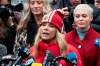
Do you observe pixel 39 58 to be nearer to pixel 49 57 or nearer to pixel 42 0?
pixel 49 57

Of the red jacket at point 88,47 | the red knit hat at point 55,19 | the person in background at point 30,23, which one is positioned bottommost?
the red jacket at point 88,47

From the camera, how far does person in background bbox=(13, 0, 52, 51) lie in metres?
4.79

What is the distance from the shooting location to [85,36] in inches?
183

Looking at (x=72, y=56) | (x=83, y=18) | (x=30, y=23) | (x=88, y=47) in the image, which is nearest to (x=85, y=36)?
(x=88, y=47)

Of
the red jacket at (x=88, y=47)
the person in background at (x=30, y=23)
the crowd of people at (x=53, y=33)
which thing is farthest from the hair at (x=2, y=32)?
the red jacket at (x=88, y=47)

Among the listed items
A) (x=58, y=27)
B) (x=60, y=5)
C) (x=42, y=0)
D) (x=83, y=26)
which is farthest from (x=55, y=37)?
(x=60, y=5)

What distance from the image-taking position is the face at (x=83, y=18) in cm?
452

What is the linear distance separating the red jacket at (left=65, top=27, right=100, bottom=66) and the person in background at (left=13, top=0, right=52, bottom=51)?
18.8 inches

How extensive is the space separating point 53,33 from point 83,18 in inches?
24.3

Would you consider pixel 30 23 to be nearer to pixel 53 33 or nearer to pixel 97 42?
pixel 53 33

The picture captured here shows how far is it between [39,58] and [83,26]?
873 millimetres

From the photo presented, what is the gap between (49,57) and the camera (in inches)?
124

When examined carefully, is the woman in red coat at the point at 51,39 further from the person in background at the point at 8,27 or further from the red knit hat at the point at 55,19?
the person in background at the point at 8,27

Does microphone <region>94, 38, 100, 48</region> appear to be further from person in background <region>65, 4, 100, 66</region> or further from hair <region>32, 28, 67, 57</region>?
hair <region>32, 28, 67, 57</region>
